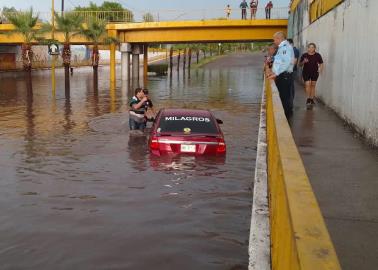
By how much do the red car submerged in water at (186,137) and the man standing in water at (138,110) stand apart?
359 cm

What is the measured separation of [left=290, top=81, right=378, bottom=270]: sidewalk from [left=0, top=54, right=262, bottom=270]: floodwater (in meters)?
1.37

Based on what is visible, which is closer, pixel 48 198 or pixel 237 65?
pixel 48 198

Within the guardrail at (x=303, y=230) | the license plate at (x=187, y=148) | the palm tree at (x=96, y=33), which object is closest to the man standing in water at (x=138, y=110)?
the license plate at (x=187, y=148)

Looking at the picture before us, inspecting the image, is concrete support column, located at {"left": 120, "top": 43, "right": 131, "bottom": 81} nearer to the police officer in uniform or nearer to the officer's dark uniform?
the officer's dark uniform

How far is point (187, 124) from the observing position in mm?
11961

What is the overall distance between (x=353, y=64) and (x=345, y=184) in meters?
4.84

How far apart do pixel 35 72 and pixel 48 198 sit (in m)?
59.3

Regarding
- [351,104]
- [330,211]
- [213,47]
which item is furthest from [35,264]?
[213,47]

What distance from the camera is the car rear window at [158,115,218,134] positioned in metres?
11.9

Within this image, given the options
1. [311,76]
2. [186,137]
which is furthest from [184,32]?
[186,137]

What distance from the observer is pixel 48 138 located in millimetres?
16125

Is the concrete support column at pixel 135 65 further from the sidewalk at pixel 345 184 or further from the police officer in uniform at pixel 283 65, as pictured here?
the sidewalk at pixel 345 184

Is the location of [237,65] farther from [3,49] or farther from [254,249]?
[254,249]

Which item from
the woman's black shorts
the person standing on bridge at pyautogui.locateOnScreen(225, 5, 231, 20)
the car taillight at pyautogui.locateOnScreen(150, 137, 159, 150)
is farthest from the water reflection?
the person standing on bridge at pyautogui.locateOnScreen(225, 5, 231, 20)
